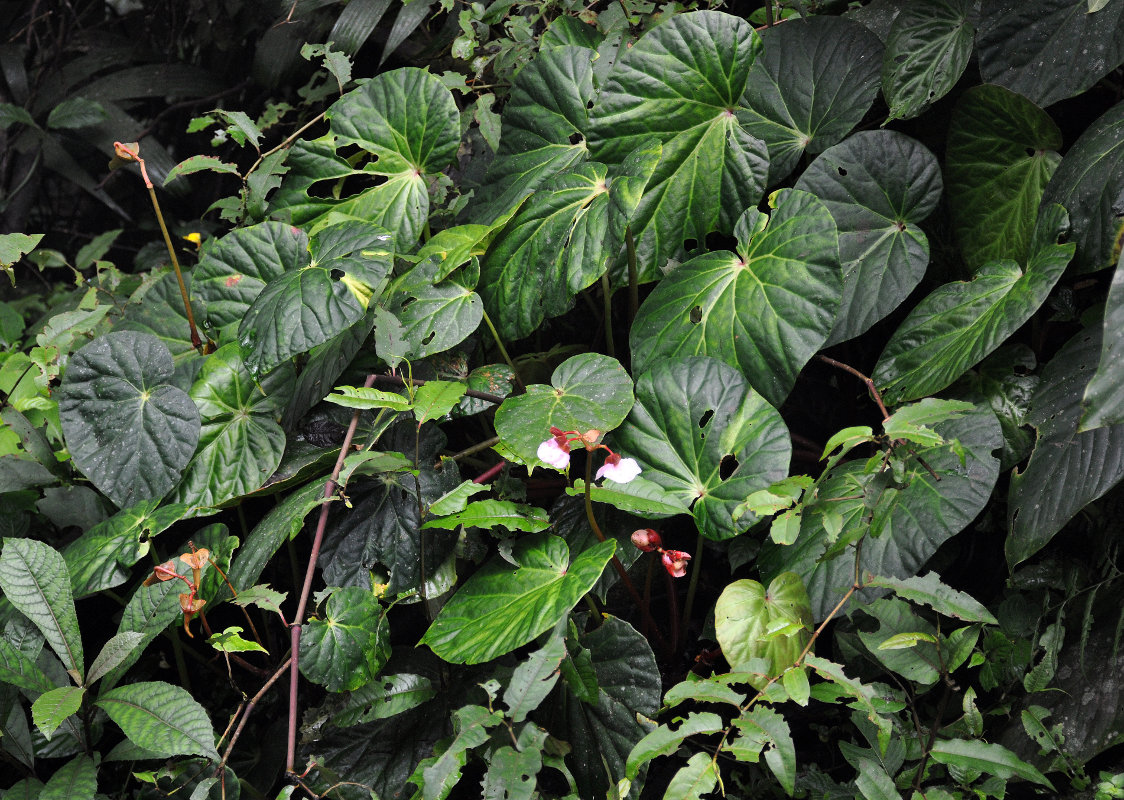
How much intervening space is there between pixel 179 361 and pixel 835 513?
127cm

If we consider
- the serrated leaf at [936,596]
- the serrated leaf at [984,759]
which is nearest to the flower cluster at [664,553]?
the serrated leaf at [936,596]

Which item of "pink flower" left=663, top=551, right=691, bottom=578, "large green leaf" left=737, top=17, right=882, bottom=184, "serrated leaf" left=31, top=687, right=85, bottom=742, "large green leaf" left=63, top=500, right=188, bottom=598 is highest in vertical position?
"large green leaf" left=737, top=17, right=882, bottom=184

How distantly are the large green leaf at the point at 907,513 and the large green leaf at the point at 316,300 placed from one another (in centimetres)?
76

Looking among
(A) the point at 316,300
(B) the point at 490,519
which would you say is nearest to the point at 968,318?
(B) the point at 490,519

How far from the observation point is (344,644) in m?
1.16

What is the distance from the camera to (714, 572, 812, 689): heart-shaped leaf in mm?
1076

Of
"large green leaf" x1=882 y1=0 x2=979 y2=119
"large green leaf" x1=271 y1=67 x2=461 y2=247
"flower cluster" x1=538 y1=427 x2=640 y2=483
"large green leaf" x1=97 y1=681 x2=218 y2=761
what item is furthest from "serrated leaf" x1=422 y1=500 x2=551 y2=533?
"large green leaf" x1=882 y1=0 x2=979 y2=119

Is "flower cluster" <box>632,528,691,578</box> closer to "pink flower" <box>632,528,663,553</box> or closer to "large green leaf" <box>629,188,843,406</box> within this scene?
"pink flower" <box>632,528,663,553</box>

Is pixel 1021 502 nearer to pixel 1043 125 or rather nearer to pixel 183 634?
pixel 1043 125

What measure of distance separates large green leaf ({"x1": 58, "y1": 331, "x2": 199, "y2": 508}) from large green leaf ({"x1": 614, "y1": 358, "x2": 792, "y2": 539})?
75cm

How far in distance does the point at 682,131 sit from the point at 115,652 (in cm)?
121

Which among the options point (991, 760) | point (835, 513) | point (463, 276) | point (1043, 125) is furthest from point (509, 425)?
point (1043, 125)

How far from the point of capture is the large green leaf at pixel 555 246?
4.22 ft

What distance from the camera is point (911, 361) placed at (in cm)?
128
